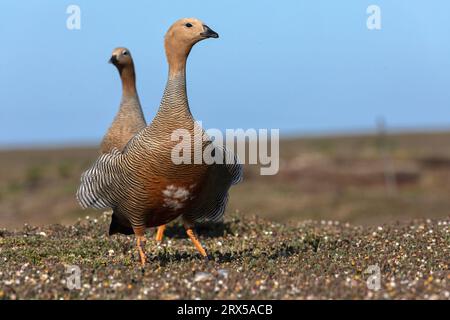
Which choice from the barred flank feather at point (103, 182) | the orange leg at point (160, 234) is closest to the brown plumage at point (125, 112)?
the orange leg at point (160, 234)

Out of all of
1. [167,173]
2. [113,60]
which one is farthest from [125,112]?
[167,173]

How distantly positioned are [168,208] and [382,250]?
9.46 feet

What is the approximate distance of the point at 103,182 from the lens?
9422mm

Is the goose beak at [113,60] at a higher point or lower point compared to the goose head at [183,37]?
higher

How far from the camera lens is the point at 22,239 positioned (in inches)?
440

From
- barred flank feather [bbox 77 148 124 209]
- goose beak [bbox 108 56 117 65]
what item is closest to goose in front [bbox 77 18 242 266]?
barred flank feather [bbox 77 148 124 209]

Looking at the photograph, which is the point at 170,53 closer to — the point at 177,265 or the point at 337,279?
the point at 177,265

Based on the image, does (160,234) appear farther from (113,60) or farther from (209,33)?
(209,33)

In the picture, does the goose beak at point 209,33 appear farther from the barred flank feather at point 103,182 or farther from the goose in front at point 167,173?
the barred flank feather at point 103,182

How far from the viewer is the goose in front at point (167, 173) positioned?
28.3 feet

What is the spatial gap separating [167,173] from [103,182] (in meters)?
1.20

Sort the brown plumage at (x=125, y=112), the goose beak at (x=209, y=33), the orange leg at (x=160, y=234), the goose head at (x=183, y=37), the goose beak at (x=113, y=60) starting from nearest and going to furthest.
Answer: the goose beak at (x=209, y=33) < the goose head at (x=183, y=37) < the orange leg at (x=160, y=234) < the brown plumage at (x=125, y=112) < the goose beak at (x=113, y=60)

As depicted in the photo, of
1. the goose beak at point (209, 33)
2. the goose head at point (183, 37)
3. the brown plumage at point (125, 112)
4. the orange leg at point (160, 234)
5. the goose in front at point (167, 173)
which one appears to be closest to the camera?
the goose in front at point (167, 173)

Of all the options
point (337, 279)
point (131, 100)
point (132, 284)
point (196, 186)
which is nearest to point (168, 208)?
point (196, 186)
